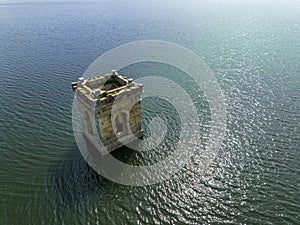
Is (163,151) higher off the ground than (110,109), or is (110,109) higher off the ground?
(110,109)

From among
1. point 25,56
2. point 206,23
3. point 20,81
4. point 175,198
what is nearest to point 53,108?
point 20,81

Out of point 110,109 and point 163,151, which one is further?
point 163,151

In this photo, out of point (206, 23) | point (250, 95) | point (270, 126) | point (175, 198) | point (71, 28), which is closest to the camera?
point (175, 198)

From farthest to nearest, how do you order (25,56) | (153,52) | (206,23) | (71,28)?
(206,23) → (71,28) → (153,52) → (25,56)

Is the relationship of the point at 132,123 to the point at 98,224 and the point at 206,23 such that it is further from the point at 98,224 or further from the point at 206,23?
the point at 206,23

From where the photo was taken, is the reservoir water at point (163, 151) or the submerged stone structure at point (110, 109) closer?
the reservoir water at point (163, 151)

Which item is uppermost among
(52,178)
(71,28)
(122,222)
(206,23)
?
(206,23)

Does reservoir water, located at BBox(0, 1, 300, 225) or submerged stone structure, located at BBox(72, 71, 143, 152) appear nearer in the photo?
reservoir water, located at BBox(0, 1, 300, 225)

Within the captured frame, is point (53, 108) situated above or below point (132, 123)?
below
